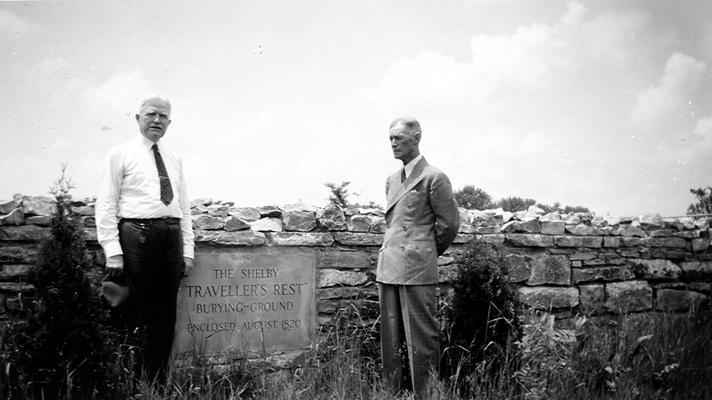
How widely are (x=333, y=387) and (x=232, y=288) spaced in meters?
1.30

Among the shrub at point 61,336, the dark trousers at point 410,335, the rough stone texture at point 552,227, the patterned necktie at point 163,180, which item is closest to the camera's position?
the shrub at point 61,336

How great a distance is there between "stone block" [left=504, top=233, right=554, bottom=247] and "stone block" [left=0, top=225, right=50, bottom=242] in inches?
169

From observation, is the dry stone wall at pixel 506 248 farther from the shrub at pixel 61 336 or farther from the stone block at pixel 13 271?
the shrub at pixel 61 336

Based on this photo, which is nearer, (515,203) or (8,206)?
(8,206)

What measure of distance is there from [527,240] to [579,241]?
0.70 metres

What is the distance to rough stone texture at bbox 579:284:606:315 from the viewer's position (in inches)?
231

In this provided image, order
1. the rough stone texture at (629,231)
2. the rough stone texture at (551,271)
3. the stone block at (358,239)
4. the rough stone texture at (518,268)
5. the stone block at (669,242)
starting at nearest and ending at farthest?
the stone block at (358,239)
the rough stone texture at (518,268)
the rough stone texture at (551,271)
the rough stone texture at (629,231)
the stone block at (669,242)

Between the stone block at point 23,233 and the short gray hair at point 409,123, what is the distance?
2.81 m

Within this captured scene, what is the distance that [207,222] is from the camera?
4.58m

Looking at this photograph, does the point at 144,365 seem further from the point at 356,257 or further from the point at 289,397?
the point at 356,257

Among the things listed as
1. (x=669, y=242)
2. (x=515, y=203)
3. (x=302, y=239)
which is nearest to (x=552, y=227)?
(x=669, y=242)

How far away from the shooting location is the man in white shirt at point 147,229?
11.9 feet

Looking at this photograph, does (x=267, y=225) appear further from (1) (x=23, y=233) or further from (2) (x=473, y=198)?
(2) (x=473, y=198)

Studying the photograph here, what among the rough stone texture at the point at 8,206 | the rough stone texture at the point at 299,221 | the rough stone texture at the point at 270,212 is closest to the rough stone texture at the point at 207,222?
the rough stone texture at the point at 270,212
